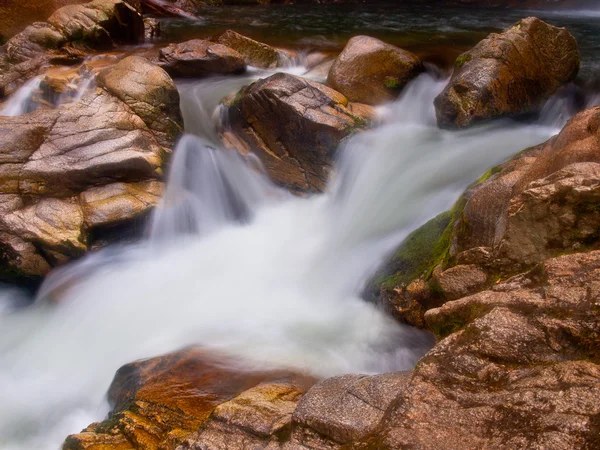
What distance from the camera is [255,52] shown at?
440 inches

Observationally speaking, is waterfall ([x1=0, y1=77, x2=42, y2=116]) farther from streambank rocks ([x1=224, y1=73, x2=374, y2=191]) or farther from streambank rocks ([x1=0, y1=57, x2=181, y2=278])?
streambank rocks ([x1=224, y1=73, x2=374, y2=191])

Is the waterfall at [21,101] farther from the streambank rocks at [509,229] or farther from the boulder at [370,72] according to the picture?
the streambank rocks at [509,229]

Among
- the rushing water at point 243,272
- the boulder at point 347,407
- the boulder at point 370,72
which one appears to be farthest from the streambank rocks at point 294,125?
the boulder at point 347,407

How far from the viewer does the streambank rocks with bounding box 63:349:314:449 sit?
10.1 feet

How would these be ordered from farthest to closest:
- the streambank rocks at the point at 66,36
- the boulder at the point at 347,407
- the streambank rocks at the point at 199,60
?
the streambank rocks at the point at 199,60, the streambank rocks at the point at 66,36, the boulder at the point at 347,407

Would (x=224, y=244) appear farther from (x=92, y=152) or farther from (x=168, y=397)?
(x=168, y=397)

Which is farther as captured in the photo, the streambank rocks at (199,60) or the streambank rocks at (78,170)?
the streambank rocks at (199,60)

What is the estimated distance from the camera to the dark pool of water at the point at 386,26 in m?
12.2

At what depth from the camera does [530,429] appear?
78.4 inches

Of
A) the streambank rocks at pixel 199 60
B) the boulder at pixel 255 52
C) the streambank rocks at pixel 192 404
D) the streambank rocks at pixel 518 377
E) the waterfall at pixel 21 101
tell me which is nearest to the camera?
the streambank rocks at pixel 518 377

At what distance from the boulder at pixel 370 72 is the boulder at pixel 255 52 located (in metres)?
2.60

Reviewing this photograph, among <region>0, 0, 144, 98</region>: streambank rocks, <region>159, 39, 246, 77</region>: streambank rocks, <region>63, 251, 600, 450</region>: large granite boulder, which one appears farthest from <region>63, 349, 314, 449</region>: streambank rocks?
<region>0, 0, 144, 98</region>: streambank rocks

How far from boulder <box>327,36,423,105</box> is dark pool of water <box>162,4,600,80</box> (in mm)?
1692

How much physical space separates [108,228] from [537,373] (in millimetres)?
6377
